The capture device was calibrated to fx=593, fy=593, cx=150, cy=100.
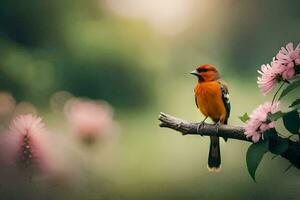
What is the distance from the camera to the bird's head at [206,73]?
1.97 meters

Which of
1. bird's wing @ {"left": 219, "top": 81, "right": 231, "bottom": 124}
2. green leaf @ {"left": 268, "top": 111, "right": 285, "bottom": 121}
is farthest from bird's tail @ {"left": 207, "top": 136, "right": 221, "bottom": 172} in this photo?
green leaf @ {"left": 268, "top": 111, "right": 285, "bottom": 121}

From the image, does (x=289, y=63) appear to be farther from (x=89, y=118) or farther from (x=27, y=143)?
(x=27, y=143)

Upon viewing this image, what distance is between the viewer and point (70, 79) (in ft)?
6.61

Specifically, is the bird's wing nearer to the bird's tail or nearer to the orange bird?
the orange bird

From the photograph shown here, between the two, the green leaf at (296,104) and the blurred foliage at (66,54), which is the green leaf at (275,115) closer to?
the green leaf at (296,104)

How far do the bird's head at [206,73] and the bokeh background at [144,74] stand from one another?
0.03 metres

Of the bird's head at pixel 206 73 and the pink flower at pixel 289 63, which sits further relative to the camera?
the bird's head at pixel 206 73

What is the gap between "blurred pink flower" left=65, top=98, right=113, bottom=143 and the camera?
1.98m

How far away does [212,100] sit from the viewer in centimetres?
194

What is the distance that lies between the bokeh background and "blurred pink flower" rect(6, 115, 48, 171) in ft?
0.14

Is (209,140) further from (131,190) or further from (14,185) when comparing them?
(14,185)

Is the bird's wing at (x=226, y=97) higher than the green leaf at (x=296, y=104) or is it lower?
higher

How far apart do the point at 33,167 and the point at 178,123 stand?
51 cm

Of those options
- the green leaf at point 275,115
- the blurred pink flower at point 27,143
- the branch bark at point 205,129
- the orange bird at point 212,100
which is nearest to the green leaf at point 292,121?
the green leaf at point 275,115
